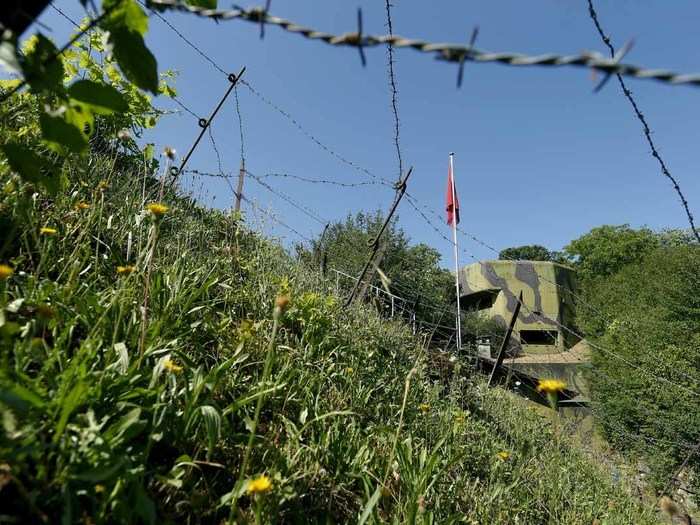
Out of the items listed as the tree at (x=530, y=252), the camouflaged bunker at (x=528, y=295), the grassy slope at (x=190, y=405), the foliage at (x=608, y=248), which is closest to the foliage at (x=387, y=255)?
the camouflaged bunker at (x=528, y=295)

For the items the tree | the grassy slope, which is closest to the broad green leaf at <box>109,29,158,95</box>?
the grassy slope

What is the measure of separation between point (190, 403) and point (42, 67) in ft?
3.16

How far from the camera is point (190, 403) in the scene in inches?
49.3

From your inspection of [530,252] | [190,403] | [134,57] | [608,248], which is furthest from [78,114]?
[530,252]

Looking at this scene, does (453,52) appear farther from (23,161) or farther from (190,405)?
(190,405)

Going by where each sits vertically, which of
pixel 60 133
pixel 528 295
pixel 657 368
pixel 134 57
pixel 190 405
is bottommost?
pixel 190 405

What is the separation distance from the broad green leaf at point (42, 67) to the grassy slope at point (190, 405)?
485 millimetres

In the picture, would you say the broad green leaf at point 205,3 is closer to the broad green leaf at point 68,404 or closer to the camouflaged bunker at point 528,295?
the broad green leaf at point 68,404

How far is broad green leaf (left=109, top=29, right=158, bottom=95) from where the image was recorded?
2.24ft

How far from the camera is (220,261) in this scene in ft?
9.27

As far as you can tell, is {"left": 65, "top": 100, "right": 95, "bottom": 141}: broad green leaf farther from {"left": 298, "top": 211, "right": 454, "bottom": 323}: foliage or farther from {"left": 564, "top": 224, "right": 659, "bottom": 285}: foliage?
{"left": 564, "top": 224, "right": 659, "bottom": 285}: foliage

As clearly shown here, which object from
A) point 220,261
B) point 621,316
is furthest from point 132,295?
point 621,316

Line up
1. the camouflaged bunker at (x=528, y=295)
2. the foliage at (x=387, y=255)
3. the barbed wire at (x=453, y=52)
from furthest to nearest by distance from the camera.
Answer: the camouflaged bunker at (x=528, y=295), the foliage at (x=387, y=255), the barbed wire at (x=453, y=52)

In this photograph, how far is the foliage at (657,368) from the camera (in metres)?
8.30
